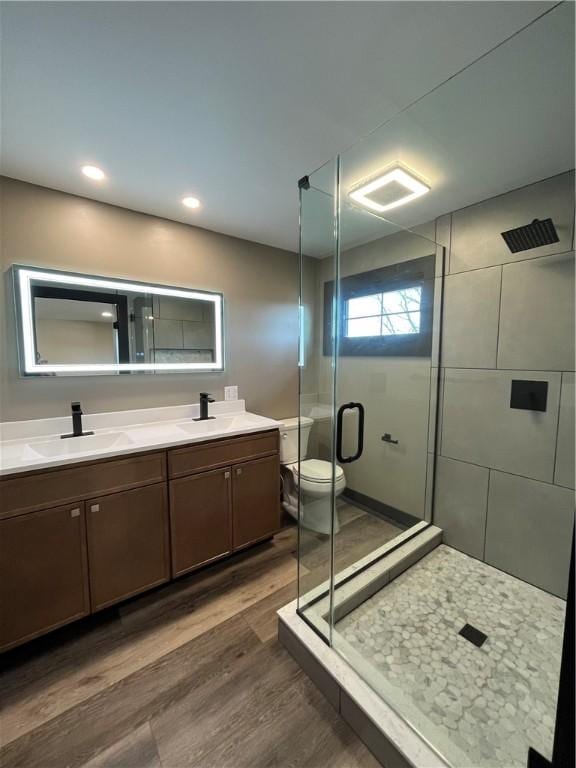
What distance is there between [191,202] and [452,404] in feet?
7.17

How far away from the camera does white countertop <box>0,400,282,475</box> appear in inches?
56.5

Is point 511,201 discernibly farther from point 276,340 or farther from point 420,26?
point 276,340

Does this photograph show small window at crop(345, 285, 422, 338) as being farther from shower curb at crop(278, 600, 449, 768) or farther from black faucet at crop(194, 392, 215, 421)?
shower curb at crop(278, 600, 449, 768)

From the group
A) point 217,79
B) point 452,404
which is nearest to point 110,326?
point 217,79

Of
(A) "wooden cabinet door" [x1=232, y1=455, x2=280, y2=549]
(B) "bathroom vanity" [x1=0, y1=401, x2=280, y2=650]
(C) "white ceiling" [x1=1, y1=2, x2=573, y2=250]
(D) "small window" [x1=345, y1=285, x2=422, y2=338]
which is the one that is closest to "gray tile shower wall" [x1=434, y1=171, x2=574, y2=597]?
(D) "small window" [x1=345, y1=285, x2=422, y2=338]

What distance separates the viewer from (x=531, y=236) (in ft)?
5.45

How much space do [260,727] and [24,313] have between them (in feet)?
7.29

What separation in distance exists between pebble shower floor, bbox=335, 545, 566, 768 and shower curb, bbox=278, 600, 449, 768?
65mm

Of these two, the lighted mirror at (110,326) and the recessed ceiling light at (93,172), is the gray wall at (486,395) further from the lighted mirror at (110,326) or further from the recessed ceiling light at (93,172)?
the recessed ceiling light at (93,172)

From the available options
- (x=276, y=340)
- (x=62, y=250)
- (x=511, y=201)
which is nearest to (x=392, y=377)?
(x=276, y=340)

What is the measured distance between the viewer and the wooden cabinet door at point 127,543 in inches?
58.2

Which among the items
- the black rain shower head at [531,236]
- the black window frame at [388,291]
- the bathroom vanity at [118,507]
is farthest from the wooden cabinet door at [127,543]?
the black rain shower head at [531,236]

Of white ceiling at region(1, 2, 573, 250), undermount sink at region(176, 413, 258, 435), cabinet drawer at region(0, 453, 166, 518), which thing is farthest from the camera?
undermount sink at region(176, 413, 258, 435)

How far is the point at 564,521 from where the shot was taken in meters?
1.63
